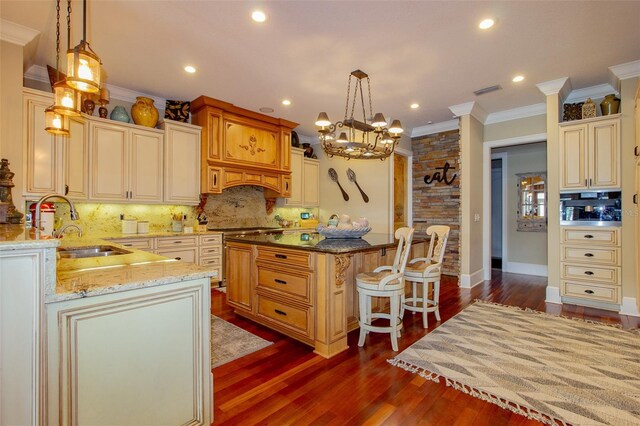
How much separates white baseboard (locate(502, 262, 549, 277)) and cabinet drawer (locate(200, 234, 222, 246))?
5.57m

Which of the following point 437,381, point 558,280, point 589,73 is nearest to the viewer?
point 437,381

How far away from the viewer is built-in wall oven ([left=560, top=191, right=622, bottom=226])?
3650mm

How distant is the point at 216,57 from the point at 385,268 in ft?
9.21

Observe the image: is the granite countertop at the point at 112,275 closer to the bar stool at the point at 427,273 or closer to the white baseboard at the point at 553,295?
the bar stool at the point at 427,273

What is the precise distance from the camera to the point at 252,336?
2.85m

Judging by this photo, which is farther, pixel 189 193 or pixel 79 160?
pixel 189 193

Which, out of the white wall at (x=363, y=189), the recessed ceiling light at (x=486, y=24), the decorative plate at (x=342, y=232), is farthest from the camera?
the white wall at (x=363, y=189)

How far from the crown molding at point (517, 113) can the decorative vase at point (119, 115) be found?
217 inches

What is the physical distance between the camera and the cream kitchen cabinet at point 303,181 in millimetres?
6184

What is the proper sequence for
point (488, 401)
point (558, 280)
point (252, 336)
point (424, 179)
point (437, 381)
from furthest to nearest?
point (424, 179) → point (558, 280) → point (252, 336) → point (437, 381) → point (488, 401)

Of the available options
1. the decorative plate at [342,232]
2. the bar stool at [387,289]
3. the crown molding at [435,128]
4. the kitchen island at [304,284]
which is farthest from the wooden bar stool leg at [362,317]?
the crown molding at [435,128]

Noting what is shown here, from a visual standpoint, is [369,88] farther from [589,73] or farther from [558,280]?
[558,280]

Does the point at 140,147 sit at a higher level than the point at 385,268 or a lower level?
higher

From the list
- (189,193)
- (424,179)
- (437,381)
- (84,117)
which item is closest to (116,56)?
(84,117)
